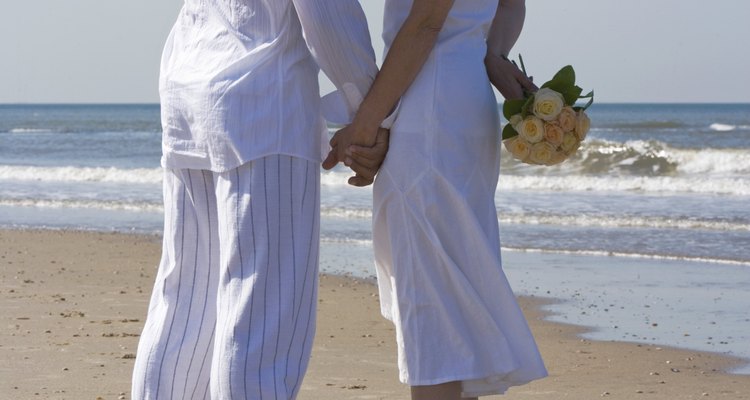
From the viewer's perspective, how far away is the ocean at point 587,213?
797 cm

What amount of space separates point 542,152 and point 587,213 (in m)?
9.63

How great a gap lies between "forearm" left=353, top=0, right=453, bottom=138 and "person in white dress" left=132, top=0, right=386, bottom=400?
5cm

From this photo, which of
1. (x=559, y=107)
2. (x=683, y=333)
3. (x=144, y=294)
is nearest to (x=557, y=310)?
(x=683, y=333)

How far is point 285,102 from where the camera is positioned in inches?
100

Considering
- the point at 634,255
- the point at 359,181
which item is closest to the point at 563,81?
the point at 359,181

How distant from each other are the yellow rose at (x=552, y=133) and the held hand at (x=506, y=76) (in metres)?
0.15

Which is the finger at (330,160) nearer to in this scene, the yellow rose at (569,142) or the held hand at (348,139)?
the held hand at (348,139)

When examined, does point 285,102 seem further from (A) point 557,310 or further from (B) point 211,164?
(A) point 557,310

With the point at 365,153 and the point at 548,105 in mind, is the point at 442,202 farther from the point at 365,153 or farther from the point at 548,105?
the point at 548,105

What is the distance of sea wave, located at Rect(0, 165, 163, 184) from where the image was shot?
19094mm

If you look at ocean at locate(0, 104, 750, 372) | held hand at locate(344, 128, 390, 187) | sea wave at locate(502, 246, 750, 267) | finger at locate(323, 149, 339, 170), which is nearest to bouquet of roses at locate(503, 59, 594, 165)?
held hand at locate(344, 128, 390, 187)

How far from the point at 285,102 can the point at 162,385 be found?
76 centimetres

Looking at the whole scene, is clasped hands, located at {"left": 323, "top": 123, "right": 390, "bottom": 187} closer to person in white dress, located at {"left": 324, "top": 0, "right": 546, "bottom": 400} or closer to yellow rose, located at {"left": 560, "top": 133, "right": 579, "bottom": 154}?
person in white dress, located at {"left": 324, "top": 0, "right": 546, "bottom": 400}

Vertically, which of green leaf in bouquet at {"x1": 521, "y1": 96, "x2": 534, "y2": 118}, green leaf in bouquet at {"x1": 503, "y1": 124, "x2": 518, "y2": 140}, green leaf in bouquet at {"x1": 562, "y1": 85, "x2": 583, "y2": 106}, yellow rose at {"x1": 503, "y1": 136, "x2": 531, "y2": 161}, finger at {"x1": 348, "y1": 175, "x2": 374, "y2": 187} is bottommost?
finger at {"x1": 348, "y1": 175, "x2": 374, "y2": 187}
